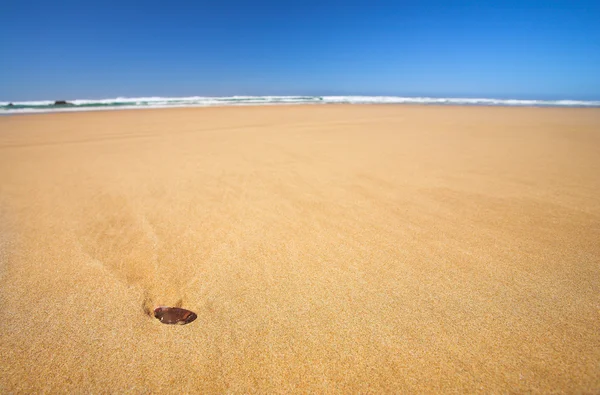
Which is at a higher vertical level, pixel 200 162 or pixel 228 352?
pixel 200 162

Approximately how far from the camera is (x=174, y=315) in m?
1.04

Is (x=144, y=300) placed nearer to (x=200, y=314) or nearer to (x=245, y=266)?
(x=200, y=314)

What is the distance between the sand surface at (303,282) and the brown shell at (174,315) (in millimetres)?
Result: 31

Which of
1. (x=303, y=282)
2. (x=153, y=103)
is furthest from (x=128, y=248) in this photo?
(x=153, y=103)

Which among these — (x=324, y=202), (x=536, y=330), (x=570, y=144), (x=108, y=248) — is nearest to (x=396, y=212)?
(x=324, y=202)

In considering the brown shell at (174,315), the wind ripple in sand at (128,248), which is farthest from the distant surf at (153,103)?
the brown shell at (174,315)

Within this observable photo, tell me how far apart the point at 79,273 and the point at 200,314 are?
2.22ft

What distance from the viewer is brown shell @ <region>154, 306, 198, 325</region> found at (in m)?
1.01

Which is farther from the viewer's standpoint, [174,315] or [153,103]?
[153,103]

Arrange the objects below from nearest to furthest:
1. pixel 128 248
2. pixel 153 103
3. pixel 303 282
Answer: pixel 303 282
pixel 128 248
pixel 153 103

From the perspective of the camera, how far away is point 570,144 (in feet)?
13.4

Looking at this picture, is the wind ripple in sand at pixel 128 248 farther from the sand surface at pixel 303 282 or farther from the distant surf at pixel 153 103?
the distant surf at pixel 153 103

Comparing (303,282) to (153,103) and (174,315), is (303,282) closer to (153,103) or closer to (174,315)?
(174,315)

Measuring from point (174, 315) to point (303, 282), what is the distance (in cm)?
53
